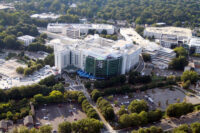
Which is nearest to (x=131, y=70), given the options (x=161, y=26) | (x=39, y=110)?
(x=39, y=110)

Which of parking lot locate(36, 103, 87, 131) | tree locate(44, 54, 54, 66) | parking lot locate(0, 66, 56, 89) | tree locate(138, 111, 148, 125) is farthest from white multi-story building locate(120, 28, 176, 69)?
parking lot locate(36, 103, 87, 131)

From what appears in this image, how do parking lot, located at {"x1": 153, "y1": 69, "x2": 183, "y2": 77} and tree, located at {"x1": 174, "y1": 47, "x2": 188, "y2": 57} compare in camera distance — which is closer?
parking lot, located at {"x1": 153, "y1": 69, "x2": 183, "y2": 77}

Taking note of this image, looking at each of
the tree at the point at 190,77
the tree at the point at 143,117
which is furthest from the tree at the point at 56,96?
the tree at the point at 190,77

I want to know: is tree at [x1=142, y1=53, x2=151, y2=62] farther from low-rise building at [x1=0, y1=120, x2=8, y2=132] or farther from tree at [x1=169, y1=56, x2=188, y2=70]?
low-rise building at [x1=0, y1=120, x2=8, y2=132]

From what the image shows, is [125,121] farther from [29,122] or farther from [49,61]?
[49,61]

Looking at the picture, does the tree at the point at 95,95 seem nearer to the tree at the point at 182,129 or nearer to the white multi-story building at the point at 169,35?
the tree at the point at 182,129

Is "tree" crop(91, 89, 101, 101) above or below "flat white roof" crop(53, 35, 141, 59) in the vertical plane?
below

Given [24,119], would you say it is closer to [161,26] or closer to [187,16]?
[161,26]

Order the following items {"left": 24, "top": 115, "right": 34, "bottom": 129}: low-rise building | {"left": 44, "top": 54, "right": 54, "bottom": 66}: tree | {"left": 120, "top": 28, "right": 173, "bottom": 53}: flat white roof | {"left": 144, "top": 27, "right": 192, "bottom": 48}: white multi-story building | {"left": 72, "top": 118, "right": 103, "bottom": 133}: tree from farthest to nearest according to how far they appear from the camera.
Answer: {"left": 144, "top": 27, "right": 192, "bottom": 48}: white multi-story building
{"left": 120, "top": 28, "right": 173, "bottom": 53}: flat white roof
{"left": 44, "top": 54, "right": 54, "bottom": 66}: tree
{"left": 24, "top": 115, "right": 34, "bottom": 129}: low-rise building
{"left": 72, "top": 118, "right": 103, "bottom": 133}: tree
